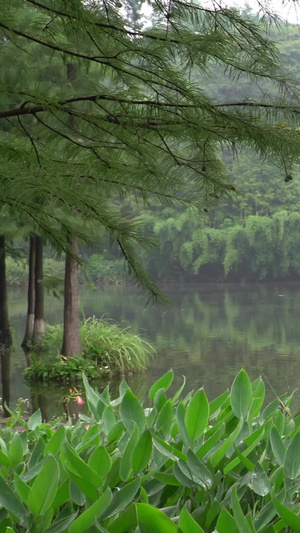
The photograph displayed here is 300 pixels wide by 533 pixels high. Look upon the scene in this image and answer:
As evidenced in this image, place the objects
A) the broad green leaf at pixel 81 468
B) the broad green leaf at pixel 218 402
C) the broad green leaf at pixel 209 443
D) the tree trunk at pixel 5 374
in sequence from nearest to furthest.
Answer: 1. the broad green leaf at pixel 81 468
2. the broad green leaf at pixel 209 443
3. the broad green leaf at pixel 218 402
4. the tree trunk at pixel 5 374

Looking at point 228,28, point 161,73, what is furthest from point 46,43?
point 228,28

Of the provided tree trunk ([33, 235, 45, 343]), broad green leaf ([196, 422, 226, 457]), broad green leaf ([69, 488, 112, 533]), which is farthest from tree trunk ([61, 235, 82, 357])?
broad green leaf ([69, 488, 112, 533])

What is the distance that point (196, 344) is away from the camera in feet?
54.8

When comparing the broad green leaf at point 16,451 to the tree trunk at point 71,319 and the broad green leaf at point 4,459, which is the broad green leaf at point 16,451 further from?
the tree trunk at point 71,319

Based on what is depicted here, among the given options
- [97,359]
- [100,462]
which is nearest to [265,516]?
[100,462]

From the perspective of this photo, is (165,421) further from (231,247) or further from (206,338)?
(231,247)

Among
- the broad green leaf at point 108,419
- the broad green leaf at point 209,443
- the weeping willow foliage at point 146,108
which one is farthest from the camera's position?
the weeping willow foliage at point 146,108

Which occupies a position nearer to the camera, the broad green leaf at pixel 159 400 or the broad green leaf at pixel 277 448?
the broad green leaf at pixel 277 448

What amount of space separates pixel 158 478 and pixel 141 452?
86mm

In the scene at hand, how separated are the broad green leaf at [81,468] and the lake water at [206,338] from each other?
257 centimetres

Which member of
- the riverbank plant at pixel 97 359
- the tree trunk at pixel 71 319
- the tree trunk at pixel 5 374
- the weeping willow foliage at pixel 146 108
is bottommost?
the tree trunk at pixel 5 374

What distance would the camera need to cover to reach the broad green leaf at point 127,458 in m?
1.36

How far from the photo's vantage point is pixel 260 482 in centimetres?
138

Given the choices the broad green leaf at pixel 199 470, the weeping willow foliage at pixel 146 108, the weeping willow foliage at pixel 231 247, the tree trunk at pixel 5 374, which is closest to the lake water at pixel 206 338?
the tree trunk at pixel 5 374
